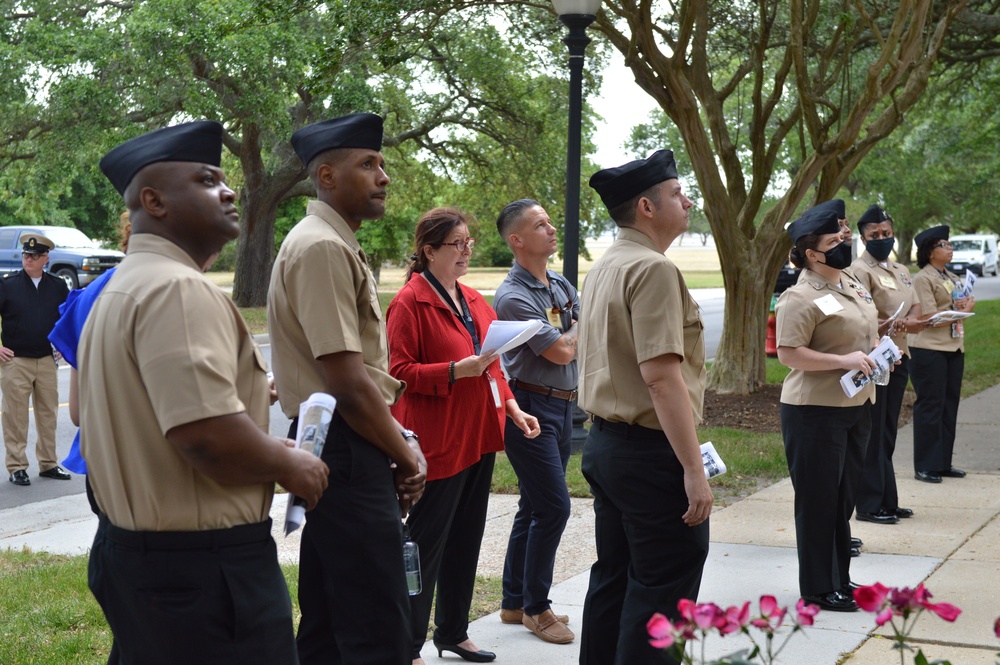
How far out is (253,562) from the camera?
274 centimetres

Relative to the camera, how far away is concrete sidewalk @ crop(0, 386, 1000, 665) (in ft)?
16.8

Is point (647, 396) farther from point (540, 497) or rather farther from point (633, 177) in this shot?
point (540, 497)

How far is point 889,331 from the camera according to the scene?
7.44 meters

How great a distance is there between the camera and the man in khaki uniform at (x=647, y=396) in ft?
12.5

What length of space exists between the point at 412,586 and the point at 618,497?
790 millimetres

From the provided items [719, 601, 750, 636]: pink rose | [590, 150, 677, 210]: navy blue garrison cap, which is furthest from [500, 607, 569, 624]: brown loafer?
[719, 601, 750, 636]: pink rose

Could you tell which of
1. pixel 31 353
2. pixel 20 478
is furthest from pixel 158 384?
pixel 31 353

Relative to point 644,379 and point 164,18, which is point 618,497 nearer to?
point 644,379

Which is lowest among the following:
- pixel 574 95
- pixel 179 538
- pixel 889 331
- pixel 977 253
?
pixel 179 538

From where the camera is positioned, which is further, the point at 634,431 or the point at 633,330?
the point at 634,431

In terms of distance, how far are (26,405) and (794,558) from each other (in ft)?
22.4

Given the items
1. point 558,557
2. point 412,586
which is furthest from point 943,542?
point 412,586

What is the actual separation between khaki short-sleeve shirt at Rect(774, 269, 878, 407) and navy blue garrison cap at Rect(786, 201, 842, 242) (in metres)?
0.22

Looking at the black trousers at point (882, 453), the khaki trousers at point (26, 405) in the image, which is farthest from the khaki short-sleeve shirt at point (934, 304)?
the khaki trousers at point (26, 405)
